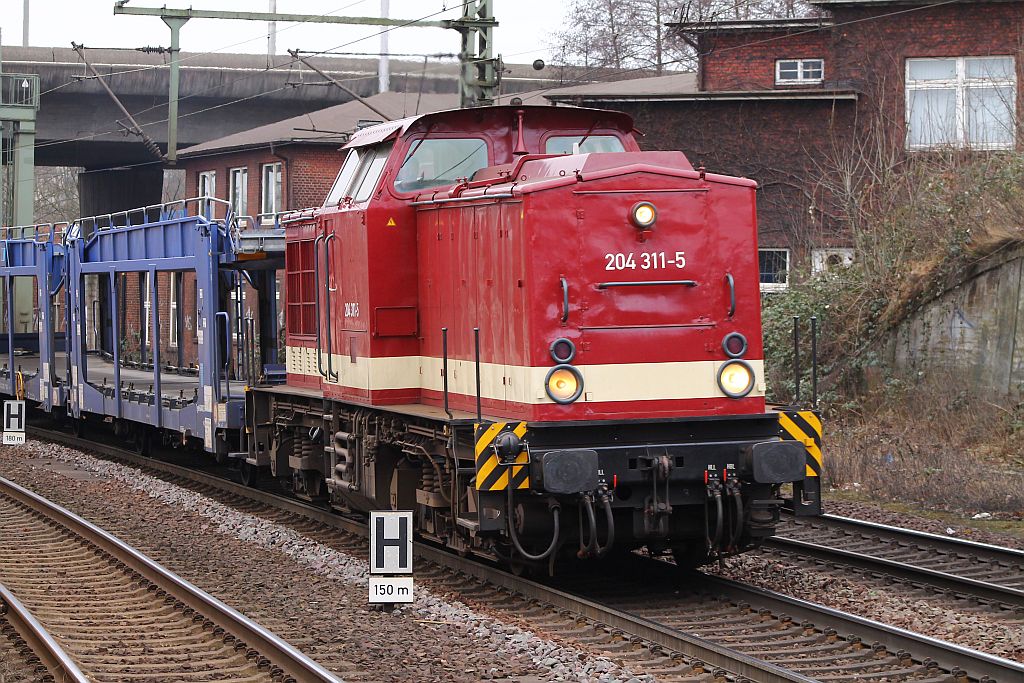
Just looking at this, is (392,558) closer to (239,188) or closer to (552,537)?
(552,537)

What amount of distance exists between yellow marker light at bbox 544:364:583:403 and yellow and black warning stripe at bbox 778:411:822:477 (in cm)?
150

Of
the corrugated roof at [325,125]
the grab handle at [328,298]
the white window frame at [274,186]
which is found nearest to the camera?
the grab handle at [328,298]

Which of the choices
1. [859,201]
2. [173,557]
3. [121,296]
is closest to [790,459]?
[173,557]

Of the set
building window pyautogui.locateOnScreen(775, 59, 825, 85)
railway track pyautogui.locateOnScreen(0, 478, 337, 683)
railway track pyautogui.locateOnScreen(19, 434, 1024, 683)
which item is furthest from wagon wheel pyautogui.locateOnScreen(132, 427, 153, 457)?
building window pyautogui.locateOnScreen(775, 59, 825, 85)

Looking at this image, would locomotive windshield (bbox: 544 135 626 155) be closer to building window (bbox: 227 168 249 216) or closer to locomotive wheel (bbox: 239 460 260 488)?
locomotive wheel (bbox: 239 460 260 488)

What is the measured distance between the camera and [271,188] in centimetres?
3809

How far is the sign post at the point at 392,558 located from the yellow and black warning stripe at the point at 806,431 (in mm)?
2708

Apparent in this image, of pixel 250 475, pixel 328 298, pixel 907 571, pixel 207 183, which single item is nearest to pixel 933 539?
pixel 907 571

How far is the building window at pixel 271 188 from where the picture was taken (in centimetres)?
3772

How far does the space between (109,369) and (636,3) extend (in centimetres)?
3905

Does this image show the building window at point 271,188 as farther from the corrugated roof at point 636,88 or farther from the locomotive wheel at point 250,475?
the locomotive wheel at point 250,475

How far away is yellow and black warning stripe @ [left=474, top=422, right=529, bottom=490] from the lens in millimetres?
8602

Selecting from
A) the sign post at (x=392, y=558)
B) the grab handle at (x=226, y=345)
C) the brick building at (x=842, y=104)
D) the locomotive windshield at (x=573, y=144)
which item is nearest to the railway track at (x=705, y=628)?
the sign post at (x=392, y=558)

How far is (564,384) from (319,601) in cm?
245
